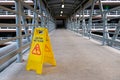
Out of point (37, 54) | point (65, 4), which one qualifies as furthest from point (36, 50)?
point (65, 4)

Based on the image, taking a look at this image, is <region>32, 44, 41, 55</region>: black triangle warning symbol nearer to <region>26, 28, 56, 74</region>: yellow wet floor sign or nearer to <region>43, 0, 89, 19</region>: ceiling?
<region>26, 28, 56, 74</region>: yellow wet floor sign

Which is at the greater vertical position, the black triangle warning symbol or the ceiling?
the ceiling

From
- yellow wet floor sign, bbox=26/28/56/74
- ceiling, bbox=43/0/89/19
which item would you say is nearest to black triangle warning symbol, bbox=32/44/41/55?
yellow wet floor sign, bbox=26/28/56/74

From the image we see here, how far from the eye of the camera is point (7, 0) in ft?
60.2

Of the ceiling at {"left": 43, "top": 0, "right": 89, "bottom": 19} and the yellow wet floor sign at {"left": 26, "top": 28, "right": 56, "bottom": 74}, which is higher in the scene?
the ceiling at {"left": 43, "top": 0, "right": 89, "bottom": 19}

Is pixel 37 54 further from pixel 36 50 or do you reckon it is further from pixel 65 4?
pixel 65 4

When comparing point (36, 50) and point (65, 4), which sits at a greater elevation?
point (65, 4)

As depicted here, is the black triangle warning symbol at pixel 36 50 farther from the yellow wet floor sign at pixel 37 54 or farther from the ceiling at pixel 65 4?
the ceiling at pixel 65 4

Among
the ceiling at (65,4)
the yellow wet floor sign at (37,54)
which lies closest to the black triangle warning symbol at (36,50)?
the yellow wet floor sign at (37,54)

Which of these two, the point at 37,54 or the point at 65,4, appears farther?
the point at 65,4

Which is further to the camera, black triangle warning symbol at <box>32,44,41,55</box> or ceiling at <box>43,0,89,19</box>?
ceiling at <box>43,0,89,19</box>

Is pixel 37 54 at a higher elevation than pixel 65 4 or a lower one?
lower

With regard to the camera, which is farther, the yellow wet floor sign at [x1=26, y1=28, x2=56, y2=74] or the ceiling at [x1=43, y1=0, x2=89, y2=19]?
the ceiling at [x1=43, y1=0, x2=89, y2=19]

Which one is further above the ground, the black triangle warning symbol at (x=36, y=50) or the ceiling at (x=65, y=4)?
the ceiling at (x=65, y=4)
